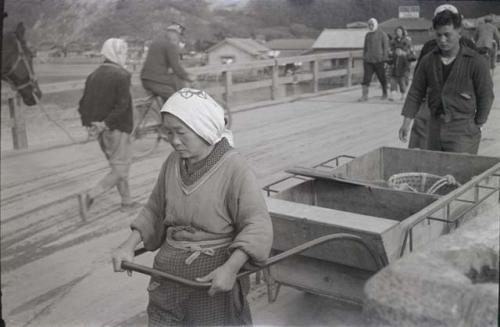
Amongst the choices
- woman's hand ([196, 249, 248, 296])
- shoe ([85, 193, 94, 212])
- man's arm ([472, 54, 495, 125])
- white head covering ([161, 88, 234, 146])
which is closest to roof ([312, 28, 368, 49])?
man's arm ([472, 54, 495, 125])

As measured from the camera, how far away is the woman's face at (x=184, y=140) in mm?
2086

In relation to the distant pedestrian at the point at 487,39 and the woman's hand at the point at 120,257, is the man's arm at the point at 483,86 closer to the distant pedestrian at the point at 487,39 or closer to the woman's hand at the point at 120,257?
the distant pedestrian at the point at 487,39

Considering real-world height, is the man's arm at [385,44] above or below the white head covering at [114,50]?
below

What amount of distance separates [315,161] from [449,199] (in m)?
3.61

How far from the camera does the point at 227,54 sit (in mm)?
8031

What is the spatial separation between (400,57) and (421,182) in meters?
3.01

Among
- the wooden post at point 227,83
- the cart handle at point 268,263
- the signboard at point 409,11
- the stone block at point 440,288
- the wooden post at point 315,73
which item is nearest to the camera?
the stone block at point 440,288

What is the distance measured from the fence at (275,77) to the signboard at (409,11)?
2.84 m

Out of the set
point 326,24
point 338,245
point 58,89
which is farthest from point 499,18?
point 58,89

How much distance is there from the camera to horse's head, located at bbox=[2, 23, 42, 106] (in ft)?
14.6

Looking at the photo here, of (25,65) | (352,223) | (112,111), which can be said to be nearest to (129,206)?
(112,111)

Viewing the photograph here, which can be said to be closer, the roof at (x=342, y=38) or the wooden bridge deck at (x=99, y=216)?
the wooden bridge deck at (x=99, y=216)

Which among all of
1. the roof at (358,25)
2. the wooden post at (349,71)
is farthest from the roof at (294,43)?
the wooden post at (349,71)

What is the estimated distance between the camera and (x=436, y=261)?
4.96 feet
